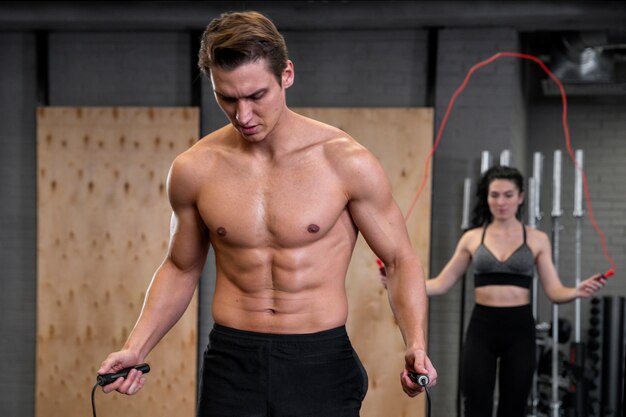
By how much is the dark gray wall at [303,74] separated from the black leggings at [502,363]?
2.81 ft

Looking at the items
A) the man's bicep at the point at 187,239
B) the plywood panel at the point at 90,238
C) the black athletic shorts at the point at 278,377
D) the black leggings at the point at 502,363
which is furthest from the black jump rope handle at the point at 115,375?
the plywood panel at the point at 90,238

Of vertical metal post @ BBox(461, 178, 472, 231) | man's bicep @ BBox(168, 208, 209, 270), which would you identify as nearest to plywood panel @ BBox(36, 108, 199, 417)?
vertical metal post @ BBox(461, 178, 472, 231)

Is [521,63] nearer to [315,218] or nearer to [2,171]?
[2,171]

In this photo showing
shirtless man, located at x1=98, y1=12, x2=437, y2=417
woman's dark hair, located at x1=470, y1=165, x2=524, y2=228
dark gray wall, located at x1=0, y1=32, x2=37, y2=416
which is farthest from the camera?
dark gray wall, located at x1=0, y1=32, x2=37, y2=416

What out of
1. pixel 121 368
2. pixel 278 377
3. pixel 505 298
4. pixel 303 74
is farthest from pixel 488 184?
pixel 121 368

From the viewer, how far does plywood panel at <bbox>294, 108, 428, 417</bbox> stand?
5.19 m

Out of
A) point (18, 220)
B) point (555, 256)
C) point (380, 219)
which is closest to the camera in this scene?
point (380, 219)

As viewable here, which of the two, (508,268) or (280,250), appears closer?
(280,250)

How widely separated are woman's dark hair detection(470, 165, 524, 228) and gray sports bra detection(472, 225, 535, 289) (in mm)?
276

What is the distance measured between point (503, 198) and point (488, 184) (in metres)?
0.14

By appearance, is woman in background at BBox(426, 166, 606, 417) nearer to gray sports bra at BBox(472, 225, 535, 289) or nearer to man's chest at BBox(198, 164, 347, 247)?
gray sports bra at BBox(472, 225, 535, 289)

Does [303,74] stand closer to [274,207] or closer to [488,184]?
[488,184]

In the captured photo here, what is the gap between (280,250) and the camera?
89.5 inches

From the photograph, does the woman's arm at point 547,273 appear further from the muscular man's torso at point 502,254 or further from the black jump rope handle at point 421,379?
the black jump rope handle at point 421,379
